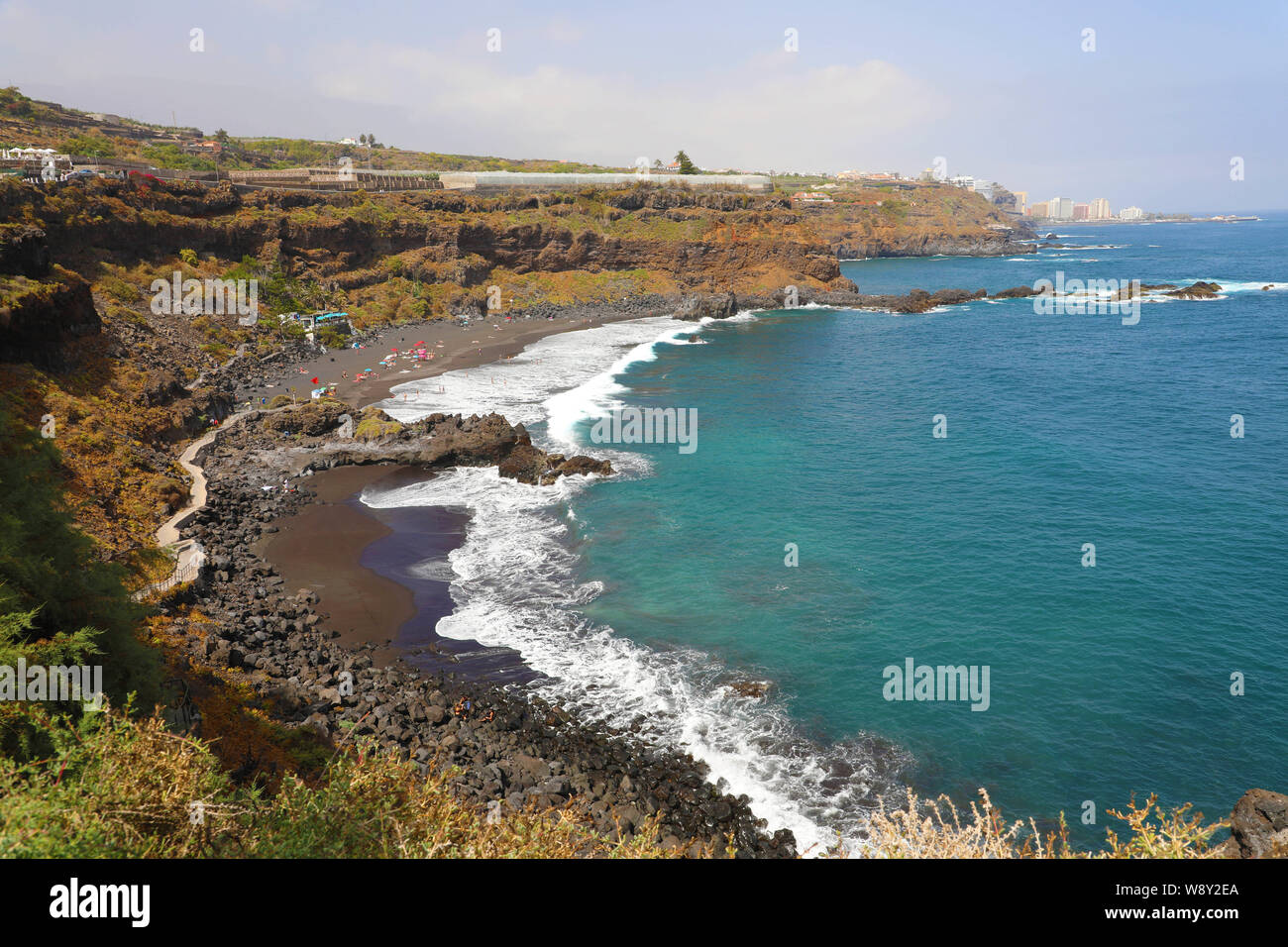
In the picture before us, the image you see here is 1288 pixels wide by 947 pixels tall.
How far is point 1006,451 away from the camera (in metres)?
44.5

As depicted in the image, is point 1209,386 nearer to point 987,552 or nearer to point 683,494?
point 987,552

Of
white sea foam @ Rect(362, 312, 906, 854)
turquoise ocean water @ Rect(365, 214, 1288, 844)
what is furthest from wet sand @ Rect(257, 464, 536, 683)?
turquoise ocean water @ Rect(365, 214, 1288, 844)

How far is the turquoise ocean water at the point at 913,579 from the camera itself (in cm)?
2042

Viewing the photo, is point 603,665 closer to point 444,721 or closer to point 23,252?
point 444,721

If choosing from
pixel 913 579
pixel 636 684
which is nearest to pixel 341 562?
pixel 636 684

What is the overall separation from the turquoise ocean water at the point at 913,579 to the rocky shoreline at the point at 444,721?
1.34 m

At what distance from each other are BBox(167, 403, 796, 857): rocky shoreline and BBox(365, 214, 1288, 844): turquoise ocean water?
134cm

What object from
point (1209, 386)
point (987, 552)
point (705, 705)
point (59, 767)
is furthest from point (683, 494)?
point (1209, 386)

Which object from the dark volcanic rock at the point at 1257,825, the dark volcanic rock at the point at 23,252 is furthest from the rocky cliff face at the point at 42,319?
the dark volcanic rock at the point at 1257,825

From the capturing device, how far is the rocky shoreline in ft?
59.0

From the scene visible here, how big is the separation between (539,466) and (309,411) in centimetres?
1691

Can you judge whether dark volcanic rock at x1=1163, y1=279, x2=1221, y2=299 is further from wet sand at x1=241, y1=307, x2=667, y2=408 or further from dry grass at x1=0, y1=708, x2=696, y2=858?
dry grass at x1=0, y1=708, x2=696, y2=858

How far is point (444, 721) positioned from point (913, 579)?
1944 centimetres

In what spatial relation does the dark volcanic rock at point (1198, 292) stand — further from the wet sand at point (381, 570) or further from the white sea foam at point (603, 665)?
the wet sand at point (381, 570)
